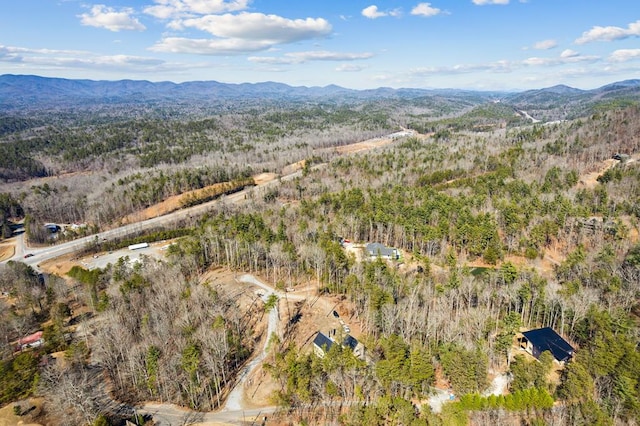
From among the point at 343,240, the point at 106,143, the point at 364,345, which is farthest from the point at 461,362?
the point at 106,143

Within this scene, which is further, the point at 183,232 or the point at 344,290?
the point at 183,232

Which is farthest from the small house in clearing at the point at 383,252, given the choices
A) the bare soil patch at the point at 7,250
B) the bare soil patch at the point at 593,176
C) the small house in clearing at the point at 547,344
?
the bare soil patch at the point at 7,250

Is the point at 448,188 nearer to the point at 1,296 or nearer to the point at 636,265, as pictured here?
the point at 636,265

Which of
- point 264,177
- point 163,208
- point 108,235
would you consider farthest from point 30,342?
point 264,177

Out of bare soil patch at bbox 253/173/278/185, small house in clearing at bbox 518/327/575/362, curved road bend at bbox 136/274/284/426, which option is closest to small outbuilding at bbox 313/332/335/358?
curved road bend at bbox 136/274/284/426

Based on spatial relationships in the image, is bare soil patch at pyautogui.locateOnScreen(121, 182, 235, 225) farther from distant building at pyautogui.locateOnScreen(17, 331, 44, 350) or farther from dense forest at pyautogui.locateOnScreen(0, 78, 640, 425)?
distant building at pyautogui.locateOnScreen(17, 331, 44, 350)

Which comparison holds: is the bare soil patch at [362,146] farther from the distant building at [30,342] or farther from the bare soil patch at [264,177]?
the distant building at [30,342]
